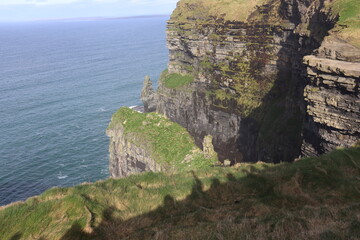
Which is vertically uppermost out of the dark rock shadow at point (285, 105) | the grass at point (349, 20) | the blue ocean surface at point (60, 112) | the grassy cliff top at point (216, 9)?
the grassy cliff top at point (216, 9)

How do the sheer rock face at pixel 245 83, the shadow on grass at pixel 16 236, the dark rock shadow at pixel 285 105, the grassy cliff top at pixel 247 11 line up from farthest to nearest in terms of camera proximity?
the sheer rock face at pixel 245 83 < the dark rock shadow at pixel 285 105 < the grassy cliff top at pixel 247 11 < the shadow on grass at pixel 16 236

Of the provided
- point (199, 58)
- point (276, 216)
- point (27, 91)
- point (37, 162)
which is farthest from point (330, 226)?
point (27, 91)

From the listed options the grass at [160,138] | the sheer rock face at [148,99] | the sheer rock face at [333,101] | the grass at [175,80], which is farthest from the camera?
the sheer rock face at [148,99]

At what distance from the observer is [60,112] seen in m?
84.4

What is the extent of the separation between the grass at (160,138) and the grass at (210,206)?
21.8 meters

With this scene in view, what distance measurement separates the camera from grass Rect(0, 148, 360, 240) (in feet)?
35.9

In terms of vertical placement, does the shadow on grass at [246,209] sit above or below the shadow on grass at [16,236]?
below

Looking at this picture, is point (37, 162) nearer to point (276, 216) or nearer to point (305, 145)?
point (305, 145)

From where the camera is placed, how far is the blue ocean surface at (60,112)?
57219 mm

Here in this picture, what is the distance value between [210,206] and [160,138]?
3140 centimetres

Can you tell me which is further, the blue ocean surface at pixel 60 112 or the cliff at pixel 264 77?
the blue ocean surface at pixel 60 112

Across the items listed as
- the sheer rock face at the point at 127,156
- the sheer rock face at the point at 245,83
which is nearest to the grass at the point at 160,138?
the sheer rock face at the point at 127,156

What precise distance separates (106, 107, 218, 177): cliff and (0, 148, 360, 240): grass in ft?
71.2

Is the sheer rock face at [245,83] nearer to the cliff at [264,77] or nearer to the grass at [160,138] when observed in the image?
the cliff at [264,77]
